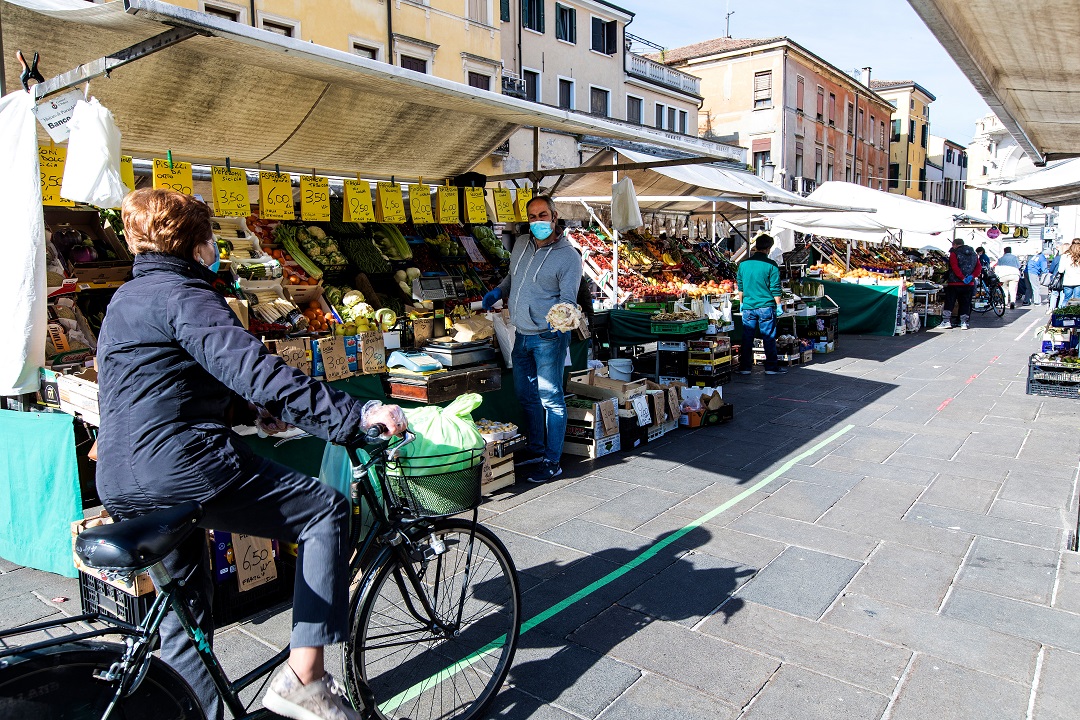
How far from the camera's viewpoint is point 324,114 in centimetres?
584

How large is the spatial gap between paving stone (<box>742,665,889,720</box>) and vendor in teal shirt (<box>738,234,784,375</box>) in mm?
7082

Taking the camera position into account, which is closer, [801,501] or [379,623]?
[379,623]

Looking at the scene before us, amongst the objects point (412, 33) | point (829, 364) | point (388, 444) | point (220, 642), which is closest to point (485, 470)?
point (220, 642)

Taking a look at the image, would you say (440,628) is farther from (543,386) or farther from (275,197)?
(275,197)

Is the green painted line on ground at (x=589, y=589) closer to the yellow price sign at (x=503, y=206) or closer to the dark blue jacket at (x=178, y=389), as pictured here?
the dark blue jacket at (x=178, y=389)

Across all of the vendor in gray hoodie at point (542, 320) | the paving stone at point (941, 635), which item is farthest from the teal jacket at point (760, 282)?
the paving stone at point (941, 635)

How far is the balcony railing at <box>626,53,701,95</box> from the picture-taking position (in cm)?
2939

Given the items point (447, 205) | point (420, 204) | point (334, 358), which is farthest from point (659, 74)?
point (334, 358)

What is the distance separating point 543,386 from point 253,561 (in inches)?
98.4

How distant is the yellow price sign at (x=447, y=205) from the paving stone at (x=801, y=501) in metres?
3.79

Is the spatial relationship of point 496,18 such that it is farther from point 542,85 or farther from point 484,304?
point 484,304

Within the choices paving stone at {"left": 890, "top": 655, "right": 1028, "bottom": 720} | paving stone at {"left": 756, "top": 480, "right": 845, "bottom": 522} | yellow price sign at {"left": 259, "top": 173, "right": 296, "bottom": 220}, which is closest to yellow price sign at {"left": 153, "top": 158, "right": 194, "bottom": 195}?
yellow price sign at {"left": 259, "top": 173, "right": 296, "bottom": 220}

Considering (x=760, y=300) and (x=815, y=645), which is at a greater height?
(x=760, y=300)

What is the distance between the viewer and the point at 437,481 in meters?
2.47
